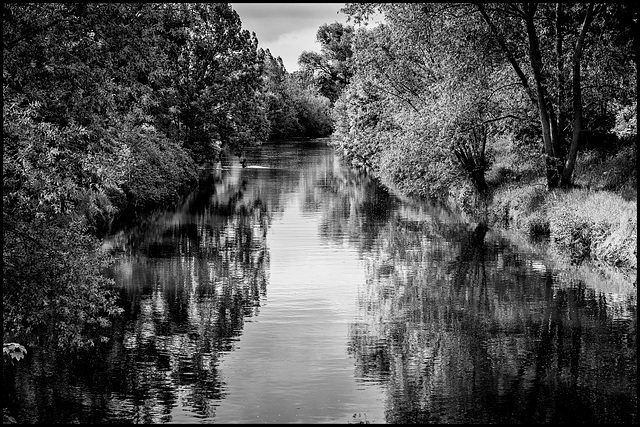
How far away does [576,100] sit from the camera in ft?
97.2

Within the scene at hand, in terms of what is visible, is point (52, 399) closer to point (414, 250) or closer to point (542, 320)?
point (542, 320)

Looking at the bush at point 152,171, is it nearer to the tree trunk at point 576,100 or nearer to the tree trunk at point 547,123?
the tree trunk at point 547,123

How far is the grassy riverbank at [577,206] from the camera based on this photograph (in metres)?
23.5

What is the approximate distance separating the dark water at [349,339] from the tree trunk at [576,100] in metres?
3.48

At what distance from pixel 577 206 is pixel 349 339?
493 inches

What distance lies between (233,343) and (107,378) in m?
3.19

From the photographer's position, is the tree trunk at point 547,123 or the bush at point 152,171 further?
the bush at point 152,171

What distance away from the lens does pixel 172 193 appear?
4634cm

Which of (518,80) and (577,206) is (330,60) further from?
(577,206)

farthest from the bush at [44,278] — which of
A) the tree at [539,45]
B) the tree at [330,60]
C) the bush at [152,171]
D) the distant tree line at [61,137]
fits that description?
the tree at [330,60]

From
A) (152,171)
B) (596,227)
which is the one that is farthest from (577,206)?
(152,171)

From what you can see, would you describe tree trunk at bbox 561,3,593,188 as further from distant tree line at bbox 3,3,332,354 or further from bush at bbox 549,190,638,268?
distant tree line at bbox 3,3,332,354

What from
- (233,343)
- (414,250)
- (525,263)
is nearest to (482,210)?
(414,250)

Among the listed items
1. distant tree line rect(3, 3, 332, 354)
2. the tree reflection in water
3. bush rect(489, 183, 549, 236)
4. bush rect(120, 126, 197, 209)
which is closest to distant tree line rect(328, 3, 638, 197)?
bush rect(489, 183, 549, 236)
